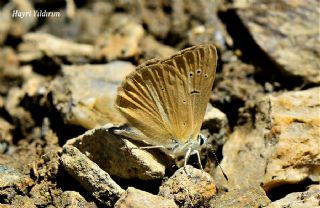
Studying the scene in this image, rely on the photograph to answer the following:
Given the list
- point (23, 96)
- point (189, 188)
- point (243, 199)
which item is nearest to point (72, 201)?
point (189, 188)

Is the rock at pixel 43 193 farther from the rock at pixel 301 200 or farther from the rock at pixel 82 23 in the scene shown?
the rock at pixel 82 23

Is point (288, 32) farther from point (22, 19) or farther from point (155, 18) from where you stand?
point (22, 19)

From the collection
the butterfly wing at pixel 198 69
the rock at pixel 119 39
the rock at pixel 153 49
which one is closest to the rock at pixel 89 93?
the rock at pixel 119 39

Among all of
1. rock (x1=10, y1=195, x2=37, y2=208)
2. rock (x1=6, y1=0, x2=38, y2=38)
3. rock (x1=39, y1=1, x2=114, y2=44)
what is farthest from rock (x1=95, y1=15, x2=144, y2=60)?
rock (x1=10, y1=195, x2=37, y2=208)

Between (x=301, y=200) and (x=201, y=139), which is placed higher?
(x=201, y=139)

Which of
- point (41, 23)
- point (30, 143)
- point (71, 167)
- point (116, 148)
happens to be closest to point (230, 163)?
point (116, 148)

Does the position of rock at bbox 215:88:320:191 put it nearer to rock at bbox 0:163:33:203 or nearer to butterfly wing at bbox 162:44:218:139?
butterfly wing at bbox 162:44:218:139
